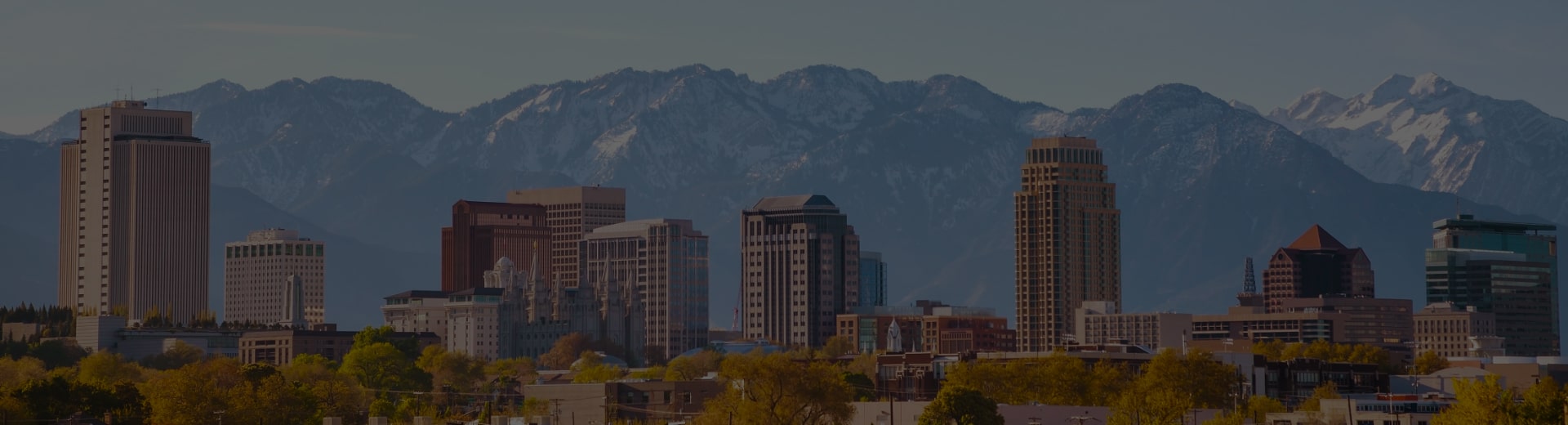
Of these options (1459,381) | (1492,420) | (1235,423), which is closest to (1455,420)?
(1492,420)

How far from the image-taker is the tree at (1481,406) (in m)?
163

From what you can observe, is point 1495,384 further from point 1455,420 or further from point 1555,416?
point 1555,416

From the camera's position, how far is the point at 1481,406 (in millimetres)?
167125

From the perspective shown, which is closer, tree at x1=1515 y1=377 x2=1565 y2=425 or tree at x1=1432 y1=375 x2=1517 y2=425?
tree at x1=1515 y1=377 x2=1565 y2=425

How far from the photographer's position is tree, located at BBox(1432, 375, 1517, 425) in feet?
534

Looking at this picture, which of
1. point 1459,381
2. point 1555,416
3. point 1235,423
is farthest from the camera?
point 1235,423

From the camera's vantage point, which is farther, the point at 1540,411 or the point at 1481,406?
the point at 1481,406

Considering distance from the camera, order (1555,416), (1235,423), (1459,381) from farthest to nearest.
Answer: (1235,423), (1459,381), (1555,416)

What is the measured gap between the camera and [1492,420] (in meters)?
165

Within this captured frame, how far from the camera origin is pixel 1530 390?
16825cm

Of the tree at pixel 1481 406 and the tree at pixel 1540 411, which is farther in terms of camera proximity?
the tree at pixel 1481 406

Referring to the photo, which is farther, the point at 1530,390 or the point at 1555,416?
the point at 1530,390

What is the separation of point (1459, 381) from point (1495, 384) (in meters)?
13.2

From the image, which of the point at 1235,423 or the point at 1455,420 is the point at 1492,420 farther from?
the point at 1235,423
